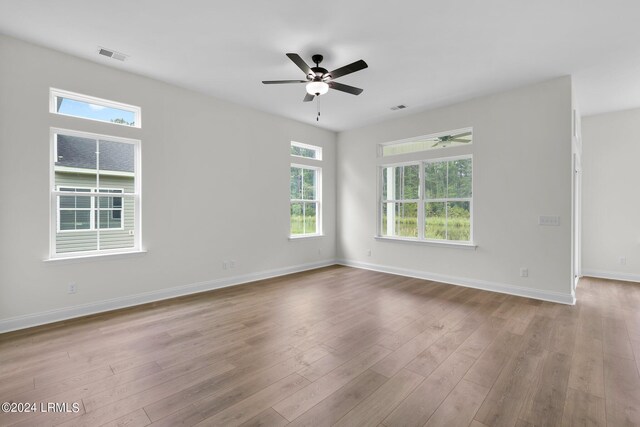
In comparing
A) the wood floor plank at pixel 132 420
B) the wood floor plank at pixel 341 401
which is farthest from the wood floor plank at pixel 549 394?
the wood floor plank at pixel 132 420

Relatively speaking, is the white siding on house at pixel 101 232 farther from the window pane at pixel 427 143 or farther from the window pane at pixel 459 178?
the window pane at pixel 459 178

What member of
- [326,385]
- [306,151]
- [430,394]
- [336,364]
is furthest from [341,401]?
[306,151]

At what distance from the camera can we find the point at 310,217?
6.38 metres

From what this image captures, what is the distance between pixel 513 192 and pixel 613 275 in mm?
2853

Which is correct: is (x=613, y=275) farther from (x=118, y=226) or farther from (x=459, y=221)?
(x=118, y=226)

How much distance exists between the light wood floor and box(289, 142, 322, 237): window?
7.84 ft

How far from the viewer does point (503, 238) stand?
4.50 meters

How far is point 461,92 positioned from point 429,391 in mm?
4138

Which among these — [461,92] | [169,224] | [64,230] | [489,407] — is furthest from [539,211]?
[64,230]

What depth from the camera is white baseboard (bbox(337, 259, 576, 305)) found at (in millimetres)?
4013

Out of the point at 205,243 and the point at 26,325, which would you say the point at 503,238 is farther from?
the point at 26,325

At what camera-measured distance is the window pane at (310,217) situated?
629 cm

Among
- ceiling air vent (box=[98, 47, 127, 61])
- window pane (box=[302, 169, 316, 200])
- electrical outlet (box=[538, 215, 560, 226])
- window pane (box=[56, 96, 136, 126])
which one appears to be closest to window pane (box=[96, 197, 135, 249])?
window pane (box=[56, 96, 136, 126])

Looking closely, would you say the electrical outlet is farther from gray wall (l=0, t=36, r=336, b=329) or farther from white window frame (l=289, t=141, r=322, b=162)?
white window frame (l=289, t=141, r=322, b=162)
